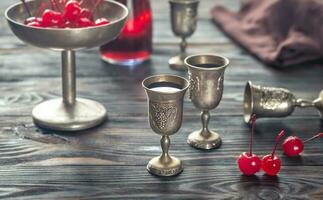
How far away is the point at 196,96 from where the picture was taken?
1118mm

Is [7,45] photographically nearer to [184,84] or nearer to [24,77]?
[24,77]

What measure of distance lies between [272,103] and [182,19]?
1.17 feet

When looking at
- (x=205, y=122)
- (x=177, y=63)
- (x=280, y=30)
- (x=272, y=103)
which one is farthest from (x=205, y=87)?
(x=280, y=30)

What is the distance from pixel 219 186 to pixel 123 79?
0.49m

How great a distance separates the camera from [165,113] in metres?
1.01

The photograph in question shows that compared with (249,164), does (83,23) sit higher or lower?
higher

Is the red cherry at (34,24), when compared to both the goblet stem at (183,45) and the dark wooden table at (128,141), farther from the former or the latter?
the goblet stem at (183,45)

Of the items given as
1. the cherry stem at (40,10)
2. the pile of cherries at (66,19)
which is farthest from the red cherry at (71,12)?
the cherry stem at (40,10)

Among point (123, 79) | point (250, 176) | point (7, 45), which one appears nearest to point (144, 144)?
point (250, 176)

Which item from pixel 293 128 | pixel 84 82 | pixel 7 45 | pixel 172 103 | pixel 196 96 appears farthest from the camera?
pixel 7 45

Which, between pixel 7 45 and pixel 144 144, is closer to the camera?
pixel 144 144

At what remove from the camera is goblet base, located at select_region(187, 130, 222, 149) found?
1150 millimetres

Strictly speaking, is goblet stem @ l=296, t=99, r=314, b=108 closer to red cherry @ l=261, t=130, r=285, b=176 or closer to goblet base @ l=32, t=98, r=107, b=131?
red cherry @ l=261, t=130, r=285, b=176

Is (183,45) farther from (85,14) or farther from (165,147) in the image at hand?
(165,147)
